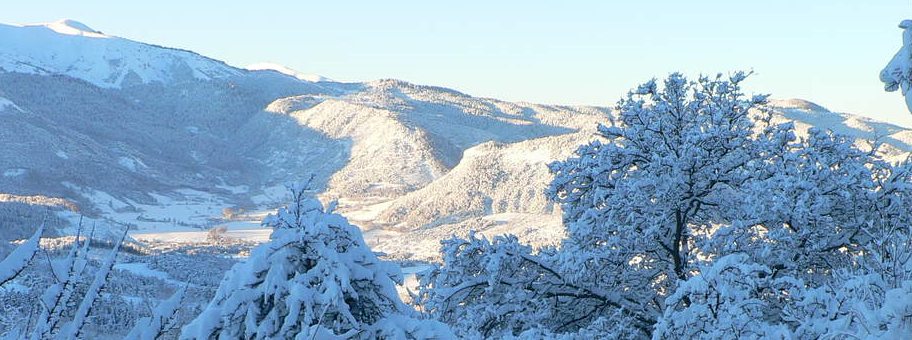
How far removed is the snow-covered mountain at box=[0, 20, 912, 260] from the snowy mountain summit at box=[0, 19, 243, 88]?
508 millimetres

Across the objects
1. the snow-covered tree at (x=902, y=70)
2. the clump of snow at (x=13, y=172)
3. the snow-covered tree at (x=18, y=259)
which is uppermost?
the snow-covered tree at (x=902, y=70)

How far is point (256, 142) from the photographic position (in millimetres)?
134250

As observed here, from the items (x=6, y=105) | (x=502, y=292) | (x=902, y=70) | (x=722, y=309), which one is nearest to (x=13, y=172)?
(x=6, y=105)

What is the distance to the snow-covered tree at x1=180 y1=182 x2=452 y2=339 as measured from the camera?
4.58 m

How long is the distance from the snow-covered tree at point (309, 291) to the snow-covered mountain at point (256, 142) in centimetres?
2791

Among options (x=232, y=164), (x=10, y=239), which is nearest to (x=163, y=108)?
(x=232, y=164)

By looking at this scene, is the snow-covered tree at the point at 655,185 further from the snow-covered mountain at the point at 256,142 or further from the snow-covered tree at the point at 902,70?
the snow-covered mountain at the point at 256,142

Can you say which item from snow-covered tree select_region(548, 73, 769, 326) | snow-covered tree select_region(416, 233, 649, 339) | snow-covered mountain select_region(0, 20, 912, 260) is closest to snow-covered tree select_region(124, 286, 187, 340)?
snow-covered tree select_region(416, 233, 649, 339)

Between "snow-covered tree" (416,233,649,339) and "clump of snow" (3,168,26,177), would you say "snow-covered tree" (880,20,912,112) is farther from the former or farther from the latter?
"clump of snow" (3,168,26,177)

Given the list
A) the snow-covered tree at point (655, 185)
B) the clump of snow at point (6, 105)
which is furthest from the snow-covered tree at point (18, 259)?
the clump of snow at point (6, 105)

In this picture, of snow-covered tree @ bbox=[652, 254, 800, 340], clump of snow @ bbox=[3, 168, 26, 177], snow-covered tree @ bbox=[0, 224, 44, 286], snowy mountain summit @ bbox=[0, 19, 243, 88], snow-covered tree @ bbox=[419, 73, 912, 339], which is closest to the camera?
snow-covered tree @ bbox=[0, 224, 44, 286]

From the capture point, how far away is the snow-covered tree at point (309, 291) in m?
4.58

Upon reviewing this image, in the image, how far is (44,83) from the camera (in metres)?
150

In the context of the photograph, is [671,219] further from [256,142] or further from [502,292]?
[256,142]
